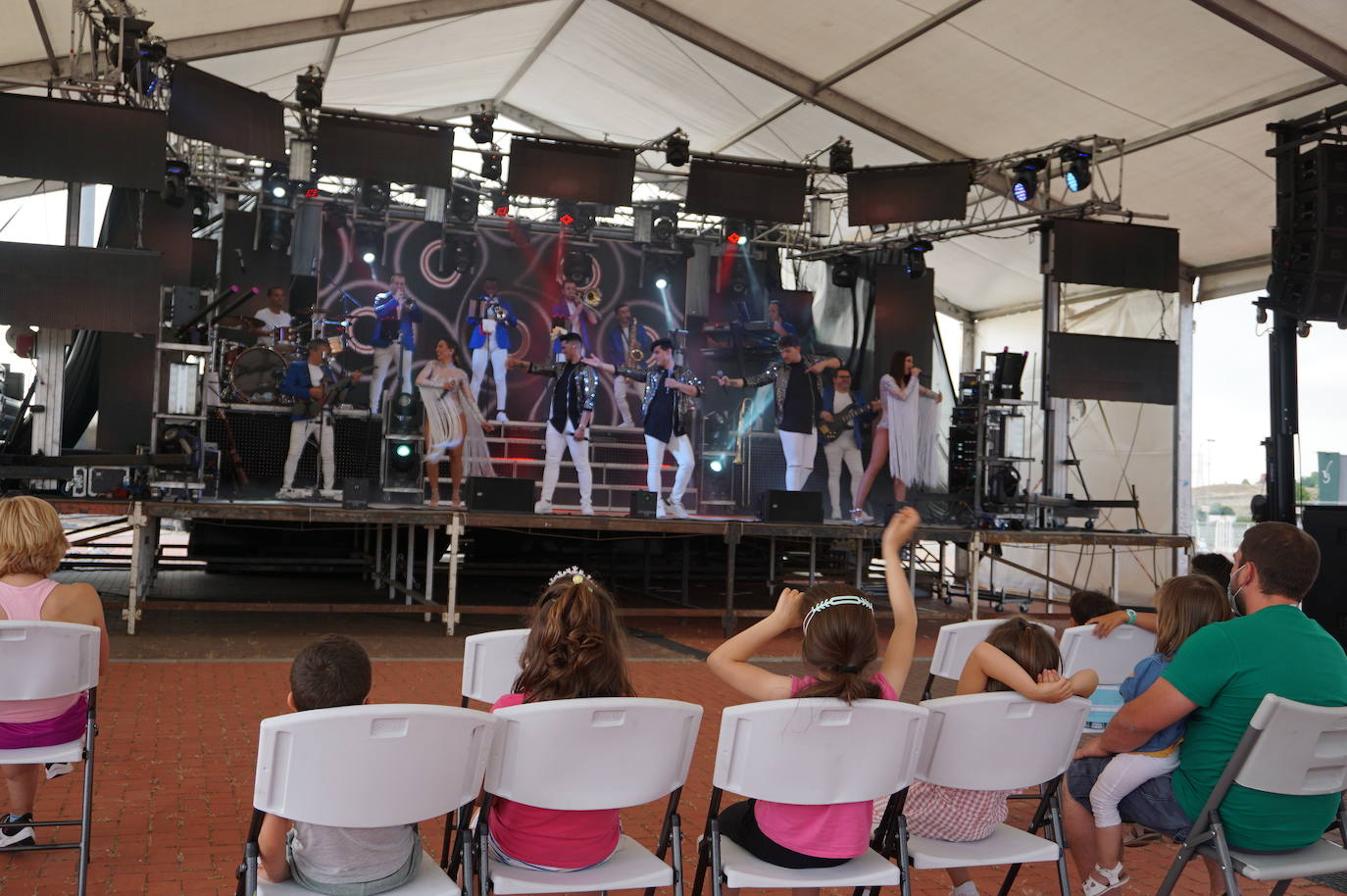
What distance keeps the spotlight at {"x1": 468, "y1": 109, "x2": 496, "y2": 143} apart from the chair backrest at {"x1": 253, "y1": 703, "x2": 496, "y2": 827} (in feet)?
32.9

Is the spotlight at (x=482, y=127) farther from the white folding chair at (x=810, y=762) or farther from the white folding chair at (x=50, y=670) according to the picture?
the white folding chair at (x=810, y=762)

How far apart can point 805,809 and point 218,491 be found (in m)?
11.7

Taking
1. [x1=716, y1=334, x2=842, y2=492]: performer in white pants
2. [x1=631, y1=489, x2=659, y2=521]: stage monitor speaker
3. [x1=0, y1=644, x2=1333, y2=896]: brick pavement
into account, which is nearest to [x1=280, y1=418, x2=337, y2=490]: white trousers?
[x1=631, y1=489, x2=659, y2=521]: stage monitor speaker

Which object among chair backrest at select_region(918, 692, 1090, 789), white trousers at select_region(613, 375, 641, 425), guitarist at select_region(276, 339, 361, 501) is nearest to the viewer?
chair backrest at select_region(918, 692, 1090, 789)

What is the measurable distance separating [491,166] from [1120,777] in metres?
9.87

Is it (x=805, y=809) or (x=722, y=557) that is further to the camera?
(x=722, y=557)

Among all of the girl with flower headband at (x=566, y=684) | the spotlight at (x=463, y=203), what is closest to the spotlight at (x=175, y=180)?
the spotlight at (x=463, y=203)

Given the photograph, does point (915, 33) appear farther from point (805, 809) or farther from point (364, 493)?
point (805, 809)

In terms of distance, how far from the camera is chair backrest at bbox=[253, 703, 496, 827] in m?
2.13

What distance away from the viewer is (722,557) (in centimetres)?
1463

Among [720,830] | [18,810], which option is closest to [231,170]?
[18,810]

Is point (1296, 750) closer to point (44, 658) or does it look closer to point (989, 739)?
point (989, 739)

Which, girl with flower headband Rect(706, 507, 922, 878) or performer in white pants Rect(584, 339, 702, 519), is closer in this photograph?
girl with flower headband Rect(706, 507, 922, 878)

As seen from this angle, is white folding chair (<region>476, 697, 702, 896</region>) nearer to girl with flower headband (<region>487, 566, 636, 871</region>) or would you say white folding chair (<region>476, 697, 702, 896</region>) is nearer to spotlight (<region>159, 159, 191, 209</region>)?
girl with flower headband (<region>487, 566, 636, 871</region>)
